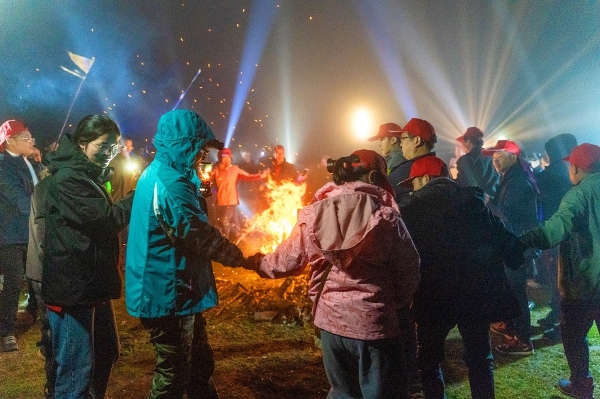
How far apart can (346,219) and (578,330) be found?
332cm

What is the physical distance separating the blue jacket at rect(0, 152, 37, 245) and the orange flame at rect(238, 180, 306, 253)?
17.1 ft

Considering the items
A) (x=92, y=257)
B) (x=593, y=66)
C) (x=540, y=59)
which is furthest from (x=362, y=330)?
(x=540, y=59)

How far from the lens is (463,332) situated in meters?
3.45

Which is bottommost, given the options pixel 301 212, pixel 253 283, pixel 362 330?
pixel 253 283

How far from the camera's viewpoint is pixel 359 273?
260 cm

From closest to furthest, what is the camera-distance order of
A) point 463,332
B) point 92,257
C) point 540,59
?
1. point 92,257
2. point 463,332
3. point 540,59

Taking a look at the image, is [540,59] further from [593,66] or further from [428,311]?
[428,311]

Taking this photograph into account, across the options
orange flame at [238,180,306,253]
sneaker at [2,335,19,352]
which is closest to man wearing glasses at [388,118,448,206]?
orange flame at [238,180,306,253]

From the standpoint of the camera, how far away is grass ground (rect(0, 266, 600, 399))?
435cm

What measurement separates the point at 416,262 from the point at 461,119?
20.3 metres

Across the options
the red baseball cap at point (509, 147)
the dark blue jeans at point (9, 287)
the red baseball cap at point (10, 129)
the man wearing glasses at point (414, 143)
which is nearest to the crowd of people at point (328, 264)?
the man wearing glasses at point (414, 143)

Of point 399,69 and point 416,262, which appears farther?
point 399,69

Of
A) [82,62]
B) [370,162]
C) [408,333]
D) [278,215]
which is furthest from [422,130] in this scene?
[82,62]

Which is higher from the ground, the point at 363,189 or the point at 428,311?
the point at 363,189
